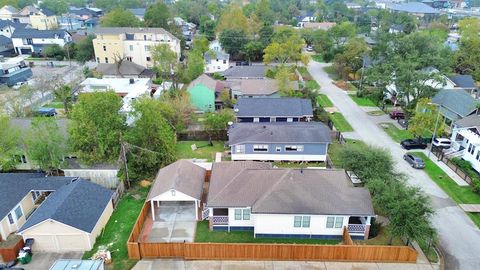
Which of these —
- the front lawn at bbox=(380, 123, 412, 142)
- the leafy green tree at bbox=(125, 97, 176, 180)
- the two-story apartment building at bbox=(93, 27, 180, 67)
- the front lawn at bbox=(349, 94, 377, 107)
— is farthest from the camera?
the two-story apartment building at bbox=(93, 27, 180, 67)

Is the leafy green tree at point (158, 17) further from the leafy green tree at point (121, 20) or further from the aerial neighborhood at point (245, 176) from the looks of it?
the aerial neighborhood at point (245, 176)

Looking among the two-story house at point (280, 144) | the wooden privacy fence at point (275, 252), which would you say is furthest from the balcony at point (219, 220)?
the two-story house at point (280, 144)

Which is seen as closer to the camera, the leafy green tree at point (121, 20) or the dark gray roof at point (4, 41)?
the dark gray roof at point (4, 41)

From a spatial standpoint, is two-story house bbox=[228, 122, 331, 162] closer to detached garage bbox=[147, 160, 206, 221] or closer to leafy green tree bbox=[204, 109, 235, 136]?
leafy green tree bbox=[204, 109, 235, 136]

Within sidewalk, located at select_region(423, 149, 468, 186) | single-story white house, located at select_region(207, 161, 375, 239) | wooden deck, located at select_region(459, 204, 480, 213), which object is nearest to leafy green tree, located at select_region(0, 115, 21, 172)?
single-story white house, located at select_region(207, 161, 375, 239)

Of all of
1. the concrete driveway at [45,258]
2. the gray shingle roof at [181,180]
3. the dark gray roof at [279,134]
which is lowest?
the concrete driveway at [45,258]

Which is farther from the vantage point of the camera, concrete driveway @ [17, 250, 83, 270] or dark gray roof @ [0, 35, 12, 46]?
dark gray roof @ [0, 35, 12, 46]
